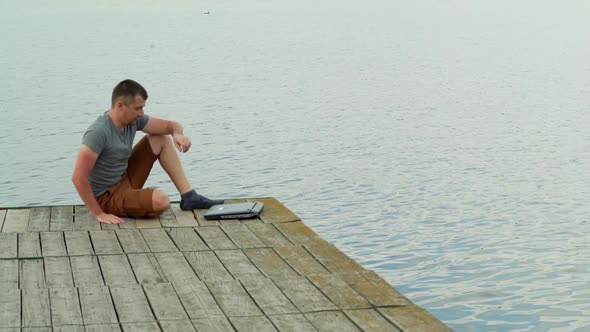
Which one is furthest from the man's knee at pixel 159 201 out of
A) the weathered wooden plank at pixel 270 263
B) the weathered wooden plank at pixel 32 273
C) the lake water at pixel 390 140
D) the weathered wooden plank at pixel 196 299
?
the lake water at pixel 390 140

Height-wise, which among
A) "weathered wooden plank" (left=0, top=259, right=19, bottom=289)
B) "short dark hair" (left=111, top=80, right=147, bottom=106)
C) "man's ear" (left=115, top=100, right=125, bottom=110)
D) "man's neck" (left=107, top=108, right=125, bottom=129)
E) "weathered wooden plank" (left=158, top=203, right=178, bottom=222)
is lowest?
"weathered wooden plank" (left=0, top=259, right=19, bottom=289)

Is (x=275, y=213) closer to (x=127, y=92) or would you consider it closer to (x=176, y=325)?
(x=127, y=92)

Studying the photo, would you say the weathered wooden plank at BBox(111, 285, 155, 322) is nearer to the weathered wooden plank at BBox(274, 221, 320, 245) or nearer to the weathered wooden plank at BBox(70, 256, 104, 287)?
the weathered wooden plank at BBox(70, 256, 104, 287)

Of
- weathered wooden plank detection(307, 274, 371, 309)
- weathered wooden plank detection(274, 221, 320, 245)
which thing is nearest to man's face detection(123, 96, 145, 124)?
weathered wooden plank detection(274, 221, 320, 245)

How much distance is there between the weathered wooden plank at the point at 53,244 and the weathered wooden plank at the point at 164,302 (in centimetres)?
105

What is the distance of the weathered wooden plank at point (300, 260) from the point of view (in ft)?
19.5

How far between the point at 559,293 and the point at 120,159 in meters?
3.64

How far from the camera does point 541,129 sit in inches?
678

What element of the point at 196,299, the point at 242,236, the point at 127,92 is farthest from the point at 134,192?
the point at 196,299

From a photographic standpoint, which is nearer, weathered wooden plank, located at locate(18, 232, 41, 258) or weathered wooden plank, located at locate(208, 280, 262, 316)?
weathered wooden plank, located at locate(208, 280, 262, 316)

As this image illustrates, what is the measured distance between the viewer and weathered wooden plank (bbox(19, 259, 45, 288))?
5.60 metres

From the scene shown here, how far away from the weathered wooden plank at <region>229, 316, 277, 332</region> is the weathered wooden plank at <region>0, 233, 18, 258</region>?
1.93 m

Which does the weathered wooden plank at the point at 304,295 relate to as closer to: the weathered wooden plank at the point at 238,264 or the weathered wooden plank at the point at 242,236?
the weathered wooden plank at the point at 238,264

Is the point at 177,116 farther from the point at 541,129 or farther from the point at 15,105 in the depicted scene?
the point at 541,129
